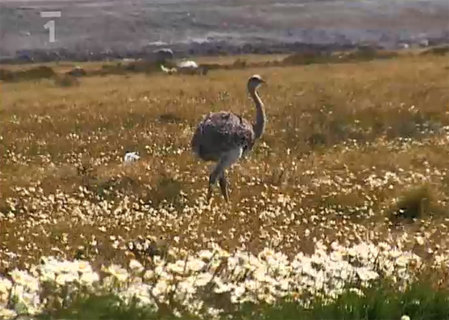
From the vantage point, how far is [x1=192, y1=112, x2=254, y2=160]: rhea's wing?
42.2 feet

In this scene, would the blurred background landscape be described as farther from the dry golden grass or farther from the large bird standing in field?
the large bird standing in field

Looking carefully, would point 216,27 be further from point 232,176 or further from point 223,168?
point 223,168

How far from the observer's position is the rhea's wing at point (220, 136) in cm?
1286

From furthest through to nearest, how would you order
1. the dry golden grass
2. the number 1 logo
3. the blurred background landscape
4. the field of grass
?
the blurred background landscape → the number 1 logo → the dry golden grass → the field of grass

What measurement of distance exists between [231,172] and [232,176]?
39 centimetres

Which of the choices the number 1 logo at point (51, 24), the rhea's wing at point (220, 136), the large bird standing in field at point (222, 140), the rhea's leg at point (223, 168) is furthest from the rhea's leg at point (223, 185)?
the number 1 logo at point (51, 24)

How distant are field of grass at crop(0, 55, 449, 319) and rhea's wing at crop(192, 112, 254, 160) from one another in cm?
42

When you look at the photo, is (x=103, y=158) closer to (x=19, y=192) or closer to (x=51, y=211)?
(x=19, y=192)

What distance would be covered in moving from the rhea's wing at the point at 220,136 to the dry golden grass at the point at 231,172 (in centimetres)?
41

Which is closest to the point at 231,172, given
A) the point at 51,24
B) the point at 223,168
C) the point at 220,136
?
the point at 220,136

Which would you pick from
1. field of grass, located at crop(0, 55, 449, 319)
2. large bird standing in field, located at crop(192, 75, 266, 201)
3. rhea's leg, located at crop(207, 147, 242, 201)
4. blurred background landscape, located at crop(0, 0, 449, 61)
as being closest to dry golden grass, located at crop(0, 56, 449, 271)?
field of grass, located at crop(0, 55, 449, 319)

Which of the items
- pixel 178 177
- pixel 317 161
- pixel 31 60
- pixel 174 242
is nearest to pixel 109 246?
pixel 174 242

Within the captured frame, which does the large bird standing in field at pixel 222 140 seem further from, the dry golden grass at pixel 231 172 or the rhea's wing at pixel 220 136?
the dry golden grass at pixel 231 172

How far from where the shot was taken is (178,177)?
1291 cm
